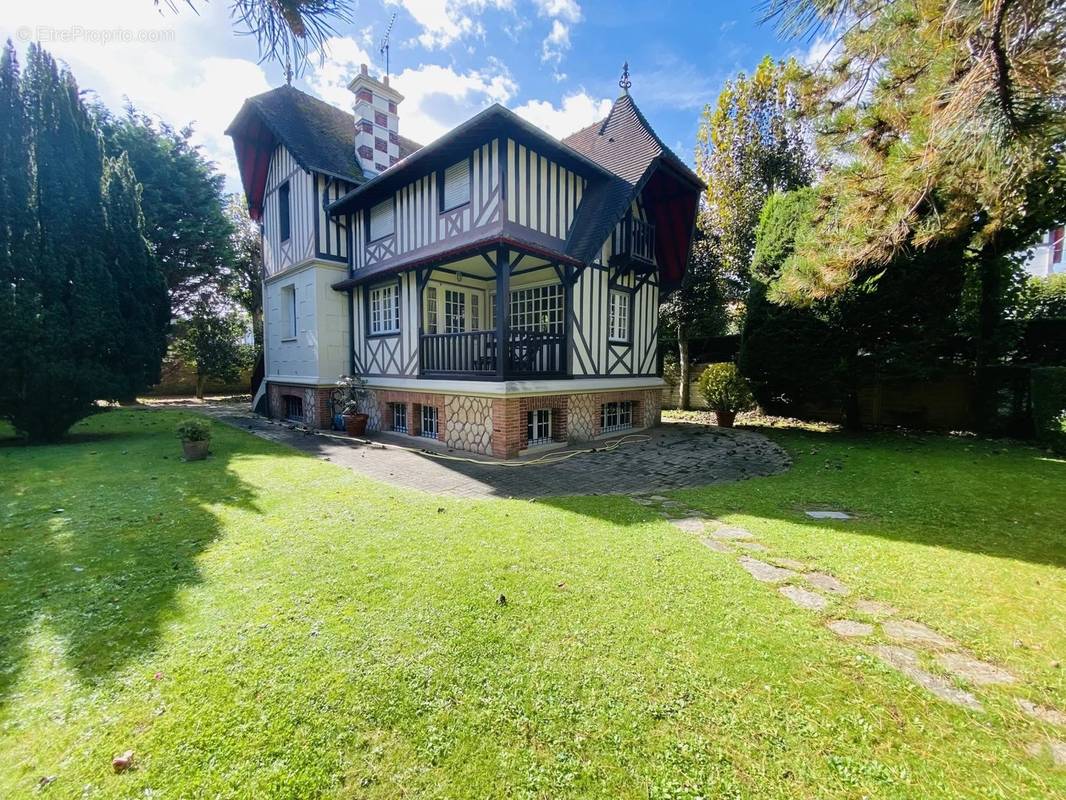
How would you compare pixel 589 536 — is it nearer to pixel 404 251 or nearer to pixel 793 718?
pixel 793 718

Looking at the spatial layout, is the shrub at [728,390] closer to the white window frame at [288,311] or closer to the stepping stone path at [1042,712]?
the stepping stone path at [1042,712]

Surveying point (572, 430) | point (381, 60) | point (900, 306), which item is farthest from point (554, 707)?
point (381, 60)

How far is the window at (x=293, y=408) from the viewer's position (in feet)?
42.4

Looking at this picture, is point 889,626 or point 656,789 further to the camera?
point 889,626

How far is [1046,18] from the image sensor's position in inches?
103

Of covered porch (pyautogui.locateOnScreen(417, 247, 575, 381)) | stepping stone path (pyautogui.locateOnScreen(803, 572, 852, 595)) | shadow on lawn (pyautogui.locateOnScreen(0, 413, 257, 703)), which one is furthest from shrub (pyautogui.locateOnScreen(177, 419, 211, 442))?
stepping stone path (pyautogui.locateOnScreen(803, 572, 852, 595))

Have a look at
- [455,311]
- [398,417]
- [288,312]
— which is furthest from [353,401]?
[288,312]

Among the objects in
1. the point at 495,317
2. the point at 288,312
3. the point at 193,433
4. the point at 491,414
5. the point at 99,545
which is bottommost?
the point at 99,545

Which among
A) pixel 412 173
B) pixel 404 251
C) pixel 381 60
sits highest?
pixel 381 60

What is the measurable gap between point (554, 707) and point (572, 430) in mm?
7379

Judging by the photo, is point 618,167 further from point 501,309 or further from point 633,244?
point 501,309

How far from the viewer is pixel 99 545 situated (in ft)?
12.3

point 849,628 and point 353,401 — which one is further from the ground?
point 353,401

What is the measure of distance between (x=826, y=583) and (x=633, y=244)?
8784 mm
